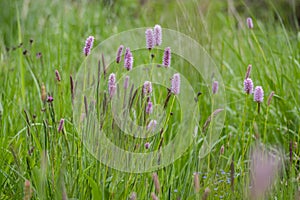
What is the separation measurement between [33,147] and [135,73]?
83 cm

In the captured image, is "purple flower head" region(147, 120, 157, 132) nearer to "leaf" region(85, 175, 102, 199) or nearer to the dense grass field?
the dense grass field

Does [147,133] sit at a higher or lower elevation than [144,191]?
higher

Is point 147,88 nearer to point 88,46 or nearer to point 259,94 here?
point 88,46

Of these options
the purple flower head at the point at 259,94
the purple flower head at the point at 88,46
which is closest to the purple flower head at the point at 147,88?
the purple flower head at the point at 88,46

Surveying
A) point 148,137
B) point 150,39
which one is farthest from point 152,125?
point 150,39

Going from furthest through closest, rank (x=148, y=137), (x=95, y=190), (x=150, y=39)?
Answer: (x=148, y=137) < (x=150, y=39) < (x=95, y=190)

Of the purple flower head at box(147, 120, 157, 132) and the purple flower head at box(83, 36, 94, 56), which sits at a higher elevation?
the purple flower head at box(83, 36, 94, 56)

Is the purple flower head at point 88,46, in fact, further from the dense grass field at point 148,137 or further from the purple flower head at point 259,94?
the purple flower head at point 259,94

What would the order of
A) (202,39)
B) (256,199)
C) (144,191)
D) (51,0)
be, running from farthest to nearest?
(51,0), (202,39), (144,191), (256,199)

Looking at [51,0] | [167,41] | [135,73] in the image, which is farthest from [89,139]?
[51,0]

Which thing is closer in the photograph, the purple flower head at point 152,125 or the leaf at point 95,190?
the leaf at point 95,190

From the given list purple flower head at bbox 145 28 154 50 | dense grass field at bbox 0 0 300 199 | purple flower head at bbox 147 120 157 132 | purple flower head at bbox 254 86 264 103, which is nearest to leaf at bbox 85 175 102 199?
dense grass field at bbox 0 0 300 199

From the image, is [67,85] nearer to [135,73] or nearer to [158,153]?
[135,73]

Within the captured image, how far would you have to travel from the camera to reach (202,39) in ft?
8.87
